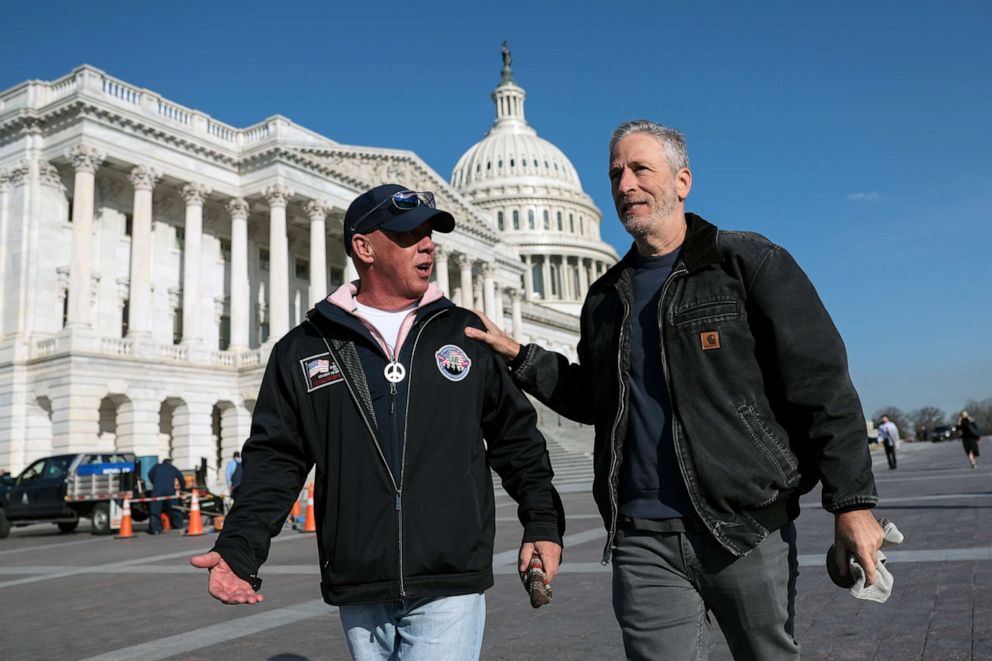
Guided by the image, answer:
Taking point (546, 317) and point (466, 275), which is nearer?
point (466, 275)

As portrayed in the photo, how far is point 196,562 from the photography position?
284 centimetres

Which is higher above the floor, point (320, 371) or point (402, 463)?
point (320, 371)

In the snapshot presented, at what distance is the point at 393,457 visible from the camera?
2.96 meters

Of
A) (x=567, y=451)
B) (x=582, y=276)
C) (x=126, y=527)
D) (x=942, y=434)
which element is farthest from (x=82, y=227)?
(x=942, y=434)

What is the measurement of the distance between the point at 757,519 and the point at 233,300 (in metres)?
41.5

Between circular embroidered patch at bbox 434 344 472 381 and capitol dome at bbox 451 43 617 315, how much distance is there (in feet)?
327

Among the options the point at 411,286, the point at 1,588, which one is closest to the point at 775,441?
the point at 411,286

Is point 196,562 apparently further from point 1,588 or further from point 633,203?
point 1,588

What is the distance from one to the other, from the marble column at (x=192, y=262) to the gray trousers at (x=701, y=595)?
39.2 metres

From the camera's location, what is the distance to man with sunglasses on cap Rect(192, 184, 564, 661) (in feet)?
9.44

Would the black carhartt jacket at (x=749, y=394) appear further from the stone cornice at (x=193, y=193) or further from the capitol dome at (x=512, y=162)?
the capitol dome at (x=512, y=162)

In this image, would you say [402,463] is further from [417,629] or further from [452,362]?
[417,629]

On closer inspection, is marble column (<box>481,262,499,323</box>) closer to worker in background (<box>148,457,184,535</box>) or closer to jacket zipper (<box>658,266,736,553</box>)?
worker in background (<box>148,457,184,535</box>)

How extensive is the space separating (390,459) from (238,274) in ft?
134
